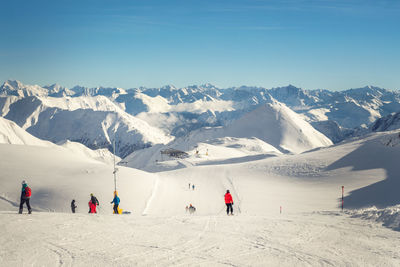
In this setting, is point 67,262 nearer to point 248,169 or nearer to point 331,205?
point 331,205

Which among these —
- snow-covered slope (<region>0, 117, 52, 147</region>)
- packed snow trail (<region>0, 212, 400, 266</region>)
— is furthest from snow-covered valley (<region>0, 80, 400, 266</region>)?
snow-covered slope (<region>0, 117, 52, 147</region>)

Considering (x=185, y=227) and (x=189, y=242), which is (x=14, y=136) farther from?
(x=189, y=242)

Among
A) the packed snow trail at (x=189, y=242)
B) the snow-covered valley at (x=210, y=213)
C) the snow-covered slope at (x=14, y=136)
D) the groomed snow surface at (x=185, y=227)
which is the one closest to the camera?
the packed snow trail at (x=189, y=242)

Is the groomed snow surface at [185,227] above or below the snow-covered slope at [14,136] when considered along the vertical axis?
A: below

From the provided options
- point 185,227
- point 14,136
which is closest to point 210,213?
point 185,227

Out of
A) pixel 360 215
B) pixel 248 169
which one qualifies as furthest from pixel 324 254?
pixel 248 169

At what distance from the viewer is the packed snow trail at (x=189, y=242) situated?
10.5 metres

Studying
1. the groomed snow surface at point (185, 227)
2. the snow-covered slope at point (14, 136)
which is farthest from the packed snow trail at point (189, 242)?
the snow-covered slope at point (14, 136)

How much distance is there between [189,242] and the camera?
12664mm

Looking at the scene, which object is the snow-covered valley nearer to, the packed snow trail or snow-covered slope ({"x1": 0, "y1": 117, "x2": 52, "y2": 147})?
the packed snow trail

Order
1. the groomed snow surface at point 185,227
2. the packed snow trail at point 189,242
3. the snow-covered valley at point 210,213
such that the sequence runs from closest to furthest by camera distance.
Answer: the packed snow trail at point 189,242
the groomed snow surface at point 185,227
the snow-covered valley at point 210,213

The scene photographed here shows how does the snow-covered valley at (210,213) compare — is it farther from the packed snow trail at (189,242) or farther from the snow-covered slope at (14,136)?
the snow-covered slope at (14,136)

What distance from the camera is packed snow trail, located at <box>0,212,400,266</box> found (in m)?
10.5

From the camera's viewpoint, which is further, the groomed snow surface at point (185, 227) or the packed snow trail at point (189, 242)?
the groomed snow surface at point (185, 227)
